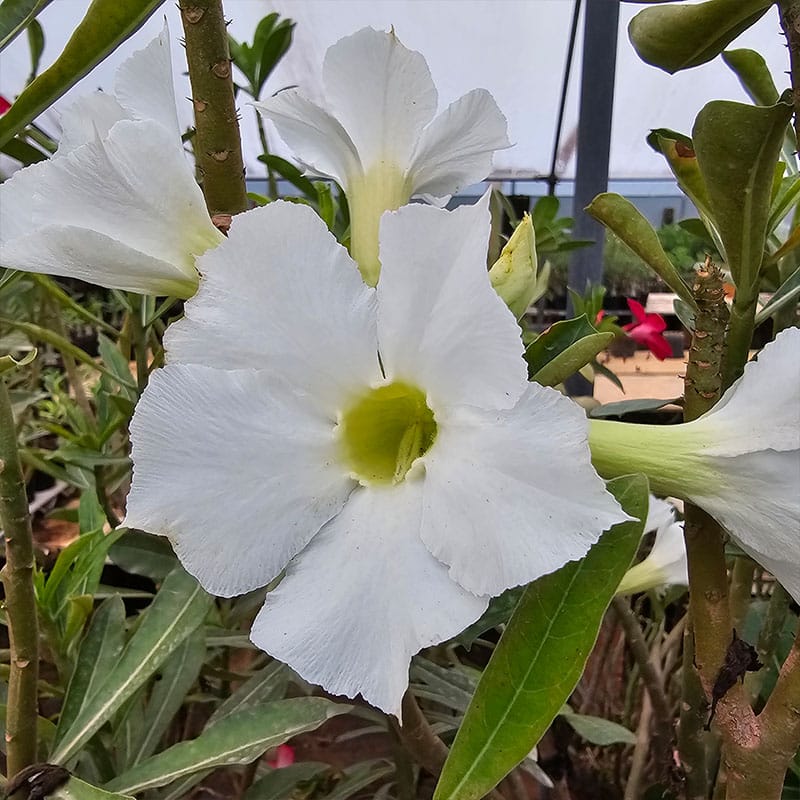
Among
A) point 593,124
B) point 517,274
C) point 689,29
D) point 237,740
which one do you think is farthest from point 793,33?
point 593,124

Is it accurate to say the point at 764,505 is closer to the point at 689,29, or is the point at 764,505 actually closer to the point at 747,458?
the point at 747,458

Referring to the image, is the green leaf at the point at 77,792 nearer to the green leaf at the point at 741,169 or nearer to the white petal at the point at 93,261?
the white petal at the point at 93,261

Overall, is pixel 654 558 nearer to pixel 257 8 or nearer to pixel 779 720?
pixel 779 720

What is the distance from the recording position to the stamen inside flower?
347 millimetres

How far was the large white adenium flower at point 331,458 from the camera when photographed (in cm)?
28

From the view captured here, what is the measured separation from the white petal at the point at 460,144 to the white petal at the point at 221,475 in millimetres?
174

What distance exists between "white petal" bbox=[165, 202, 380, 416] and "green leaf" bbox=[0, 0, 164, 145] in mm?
158

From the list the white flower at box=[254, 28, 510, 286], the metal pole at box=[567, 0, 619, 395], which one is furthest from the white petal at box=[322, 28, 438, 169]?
the metal pole at box=[567, 0, 619, 395]

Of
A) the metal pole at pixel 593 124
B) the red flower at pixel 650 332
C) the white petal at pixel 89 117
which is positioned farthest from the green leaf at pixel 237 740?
the metal pole at pixel 593 124

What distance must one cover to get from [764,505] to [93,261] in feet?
1.05

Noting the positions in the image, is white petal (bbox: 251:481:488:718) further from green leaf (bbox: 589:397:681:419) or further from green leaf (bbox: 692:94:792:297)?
green leaf (bbox: 589:397:681:419)

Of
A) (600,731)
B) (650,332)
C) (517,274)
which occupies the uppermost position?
(517,274)

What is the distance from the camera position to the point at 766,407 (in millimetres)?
290

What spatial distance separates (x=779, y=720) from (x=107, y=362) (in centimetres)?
92
